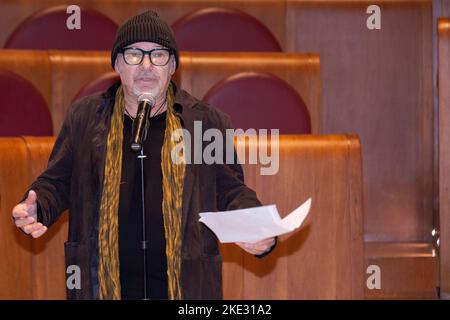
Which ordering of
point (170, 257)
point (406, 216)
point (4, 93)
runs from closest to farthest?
point (170, 257) → point (4, 93) → point (406, 216)

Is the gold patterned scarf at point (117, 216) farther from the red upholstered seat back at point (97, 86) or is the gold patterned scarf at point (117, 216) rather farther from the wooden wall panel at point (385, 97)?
the wooden wall panel at point (385, 97)

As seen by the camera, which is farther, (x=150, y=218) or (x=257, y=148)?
(x=257, y=148)

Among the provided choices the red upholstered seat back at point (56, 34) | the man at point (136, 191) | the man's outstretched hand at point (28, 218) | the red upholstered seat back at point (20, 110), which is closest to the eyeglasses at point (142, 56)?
the man at point (136, 191)

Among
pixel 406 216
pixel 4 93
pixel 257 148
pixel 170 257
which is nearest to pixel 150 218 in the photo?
pixel 170 257

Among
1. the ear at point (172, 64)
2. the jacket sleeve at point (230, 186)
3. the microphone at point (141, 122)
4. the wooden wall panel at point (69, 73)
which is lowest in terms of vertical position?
the jacket sleeve at point (230, 186)

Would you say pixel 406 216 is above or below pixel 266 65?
below

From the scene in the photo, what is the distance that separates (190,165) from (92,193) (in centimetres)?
6

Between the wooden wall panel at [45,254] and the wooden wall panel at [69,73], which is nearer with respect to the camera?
the wooden wall panel at [45,254]

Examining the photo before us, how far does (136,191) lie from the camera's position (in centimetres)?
51

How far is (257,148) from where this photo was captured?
2.28 feet

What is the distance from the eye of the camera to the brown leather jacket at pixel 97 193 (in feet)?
1.65

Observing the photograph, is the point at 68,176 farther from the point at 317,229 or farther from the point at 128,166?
the point at 317,229

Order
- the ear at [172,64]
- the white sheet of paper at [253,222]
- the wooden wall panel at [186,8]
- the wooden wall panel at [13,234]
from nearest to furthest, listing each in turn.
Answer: the white sheet of paper at [253,222]
the ear at [172,64]
the wooden wall panel at [13,234]
the wooden wall panel at [186,8]

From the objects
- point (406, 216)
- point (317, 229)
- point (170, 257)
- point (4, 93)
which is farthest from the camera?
point (406, 216)
